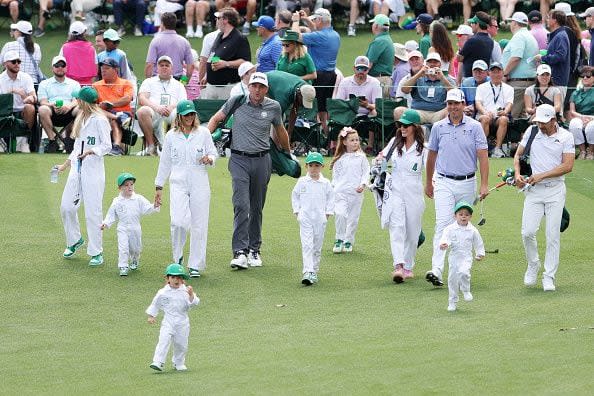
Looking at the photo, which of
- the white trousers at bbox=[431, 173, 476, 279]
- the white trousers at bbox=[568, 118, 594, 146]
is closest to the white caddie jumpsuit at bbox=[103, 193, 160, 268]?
the white trousers at bbox=[431, 173, 476, 279]

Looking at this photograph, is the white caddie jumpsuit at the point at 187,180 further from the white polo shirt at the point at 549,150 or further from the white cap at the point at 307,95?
the white polo shirt at the point at 549,150

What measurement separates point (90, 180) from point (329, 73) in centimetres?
871

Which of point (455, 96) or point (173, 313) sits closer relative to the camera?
point (173, 313)

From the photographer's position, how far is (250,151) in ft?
59.9

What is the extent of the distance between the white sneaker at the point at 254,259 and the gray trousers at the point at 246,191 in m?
0.15

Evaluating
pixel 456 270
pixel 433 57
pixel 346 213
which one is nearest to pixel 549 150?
pixel 456 270

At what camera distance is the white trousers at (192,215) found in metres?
18.0

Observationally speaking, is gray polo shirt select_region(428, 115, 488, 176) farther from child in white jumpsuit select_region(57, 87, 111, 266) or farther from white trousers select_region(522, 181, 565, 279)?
child in white jumpsuit select_region(57, 87, 111, 266)

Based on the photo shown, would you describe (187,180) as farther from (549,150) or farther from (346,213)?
(549,150)

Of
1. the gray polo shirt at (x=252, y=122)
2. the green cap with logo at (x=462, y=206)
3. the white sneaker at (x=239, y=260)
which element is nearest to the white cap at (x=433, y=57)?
the gray polo shirt at (x=252, y=122)

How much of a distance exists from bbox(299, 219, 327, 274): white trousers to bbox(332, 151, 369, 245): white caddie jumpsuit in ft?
5.15

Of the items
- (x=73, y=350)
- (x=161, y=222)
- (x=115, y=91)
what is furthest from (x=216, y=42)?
(x=73, y=350)

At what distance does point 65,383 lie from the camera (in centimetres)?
1318

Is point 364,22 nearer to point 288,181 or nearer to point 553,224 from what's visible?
point 288,181
